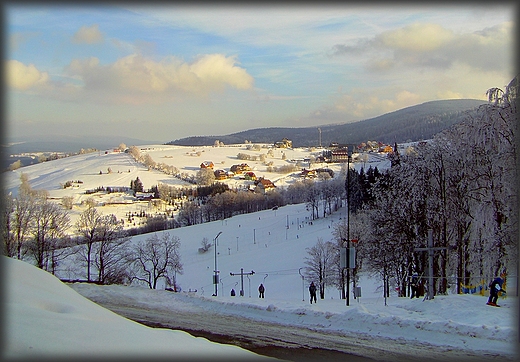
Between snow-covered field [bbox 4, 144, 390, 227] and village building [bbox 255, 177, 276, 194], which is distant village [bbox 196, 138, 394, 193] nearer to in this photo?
village building [bbox 255, 177, 276, 194]

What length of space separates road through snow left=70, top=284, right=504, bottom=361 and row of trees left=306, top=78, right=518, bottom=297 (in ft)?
20.5

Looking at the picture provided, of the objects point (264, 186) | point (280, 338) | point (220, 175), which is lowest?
point (264, 186)

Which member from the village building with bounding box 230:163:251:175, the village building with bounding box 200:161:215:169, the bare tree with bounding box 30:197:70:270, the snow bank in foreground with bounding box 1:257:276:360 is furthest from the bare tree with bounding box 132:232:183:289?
the village building with bounding box 200:161:215:169

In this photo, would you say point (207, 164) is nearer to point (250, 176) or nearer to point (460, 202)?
point (250, 176)

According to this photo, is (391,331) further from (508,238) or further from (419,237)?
(419,237)

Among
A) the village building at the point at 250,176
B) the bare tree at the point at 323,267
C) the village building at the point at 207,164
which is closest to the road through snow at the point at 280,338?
the bare tree at the point at 323,267

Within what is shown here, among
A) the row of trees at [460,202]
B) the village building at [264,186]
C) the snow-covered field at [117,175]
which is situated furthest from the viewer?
the village building at [264,186]

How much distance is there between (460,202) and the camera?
71.9ft

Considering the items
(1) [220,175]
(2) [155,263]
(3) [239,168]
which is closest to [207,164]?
(3) [239,168]

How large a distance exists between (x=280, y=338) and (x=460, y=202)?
13880 millimetres

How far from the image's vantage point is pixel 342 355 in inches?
400

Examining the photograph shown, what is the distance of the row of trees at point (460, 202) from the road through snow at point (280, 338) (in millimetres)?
6258

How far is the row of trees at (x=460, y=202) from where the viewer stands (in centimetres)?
1930

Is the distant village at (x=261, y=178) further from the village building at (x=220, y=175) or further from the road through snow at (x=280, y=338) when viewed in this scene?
the road through snow at (x=280, y=338)
